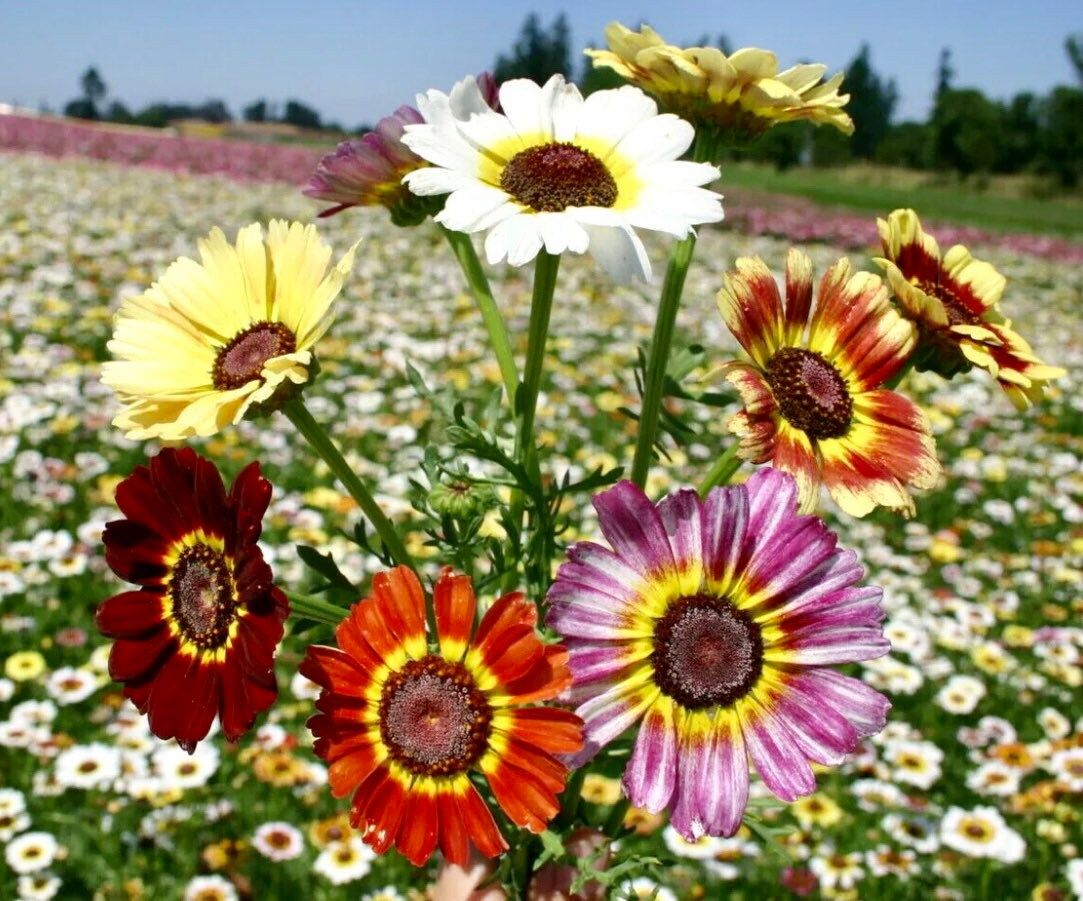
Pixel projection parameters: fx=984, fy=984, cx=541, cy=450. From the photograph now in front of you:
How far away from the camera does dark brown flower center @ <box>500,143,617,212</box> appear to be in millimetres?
652

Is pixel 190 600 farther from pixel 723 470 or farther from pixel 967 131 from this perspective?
pixel 967 131

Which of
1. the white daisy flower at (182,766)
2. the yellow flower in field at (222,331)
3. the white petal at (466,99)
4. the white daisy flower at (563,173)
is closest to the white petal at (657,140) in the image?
the white daisy flower at (563,173)

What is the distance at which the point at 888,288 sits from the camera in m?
0.68

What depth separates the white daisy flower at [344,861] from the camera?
168cm

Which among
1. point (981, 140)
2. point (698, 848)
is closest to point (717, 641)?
point (698, 848)

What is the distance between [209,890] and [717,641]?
134cm

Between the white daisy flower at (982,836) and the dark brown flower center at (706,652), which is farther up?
the dark brown flower center at (706,652)

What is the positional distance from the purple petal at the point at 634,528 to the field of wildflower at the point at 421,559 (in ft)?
0.53

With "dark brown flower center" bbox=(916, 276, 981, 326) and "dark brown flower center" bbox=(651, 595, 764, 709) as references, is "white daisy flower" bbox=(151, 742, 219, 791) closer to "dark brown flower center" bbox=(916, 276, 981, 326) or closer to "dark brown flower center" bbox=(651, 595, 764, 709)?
"dark brown flower center" bbox=(651, 595, 764, 709)

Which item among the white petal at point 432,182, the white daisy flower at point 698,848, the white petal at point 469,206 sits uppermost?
the white petal at point 432,182

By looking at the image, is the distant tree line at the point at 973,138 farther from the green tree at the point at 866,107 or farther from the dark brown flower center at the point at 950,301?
the dark brown flower center at the point at 950,301

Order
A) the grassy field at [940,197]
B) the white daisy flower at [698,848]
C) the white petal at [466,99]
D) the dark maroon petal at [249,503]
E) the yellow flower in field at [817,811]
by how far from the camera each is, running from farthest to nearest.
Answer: the grassy field at [940,197]
the yellow flower in field at [817,811]
the white daisy flower at [698,848]
the white petal at [466,99]
the dark maroon petal at [249,503]

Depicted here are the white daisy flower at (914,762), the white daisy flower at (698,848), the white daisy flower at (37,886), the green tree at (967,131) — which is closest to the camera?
the white daisy flower at (37,886)

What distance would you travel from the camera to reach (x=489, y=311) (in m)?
0.81
